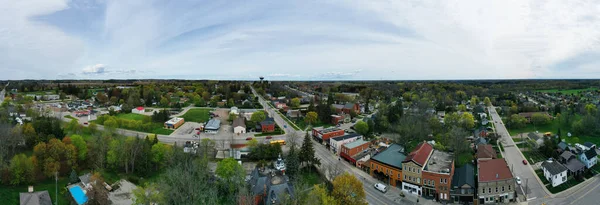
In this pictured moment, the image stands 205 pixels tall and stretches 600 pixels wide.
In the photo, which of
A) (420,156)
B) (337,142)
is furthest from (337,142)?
(420,156)

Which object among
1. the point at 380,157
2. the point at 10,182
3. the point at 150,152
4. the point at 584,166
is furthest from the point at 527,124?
the point at 10,182

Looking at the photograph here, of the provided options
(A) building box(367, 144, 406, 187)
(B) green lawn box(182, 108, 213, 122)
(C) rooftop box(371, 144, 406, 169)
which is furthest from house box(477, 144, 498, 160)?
(B) green lawn box(182, 108, 213, 122)

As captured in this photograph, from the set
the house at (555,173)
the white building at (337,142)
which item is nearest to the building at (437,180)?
the house at (555,173)

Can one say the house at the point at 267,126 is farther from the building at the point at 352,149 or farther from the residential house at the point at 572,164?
the residential house at the point at 572,164

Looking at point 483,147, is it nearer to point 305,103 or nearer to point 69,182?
point 69,182

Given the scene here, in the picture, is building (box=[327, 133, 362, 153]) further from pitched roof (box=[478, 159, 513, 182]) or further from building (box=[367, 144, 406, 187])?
pitched roof (box=[478, 159, 513, 182])
